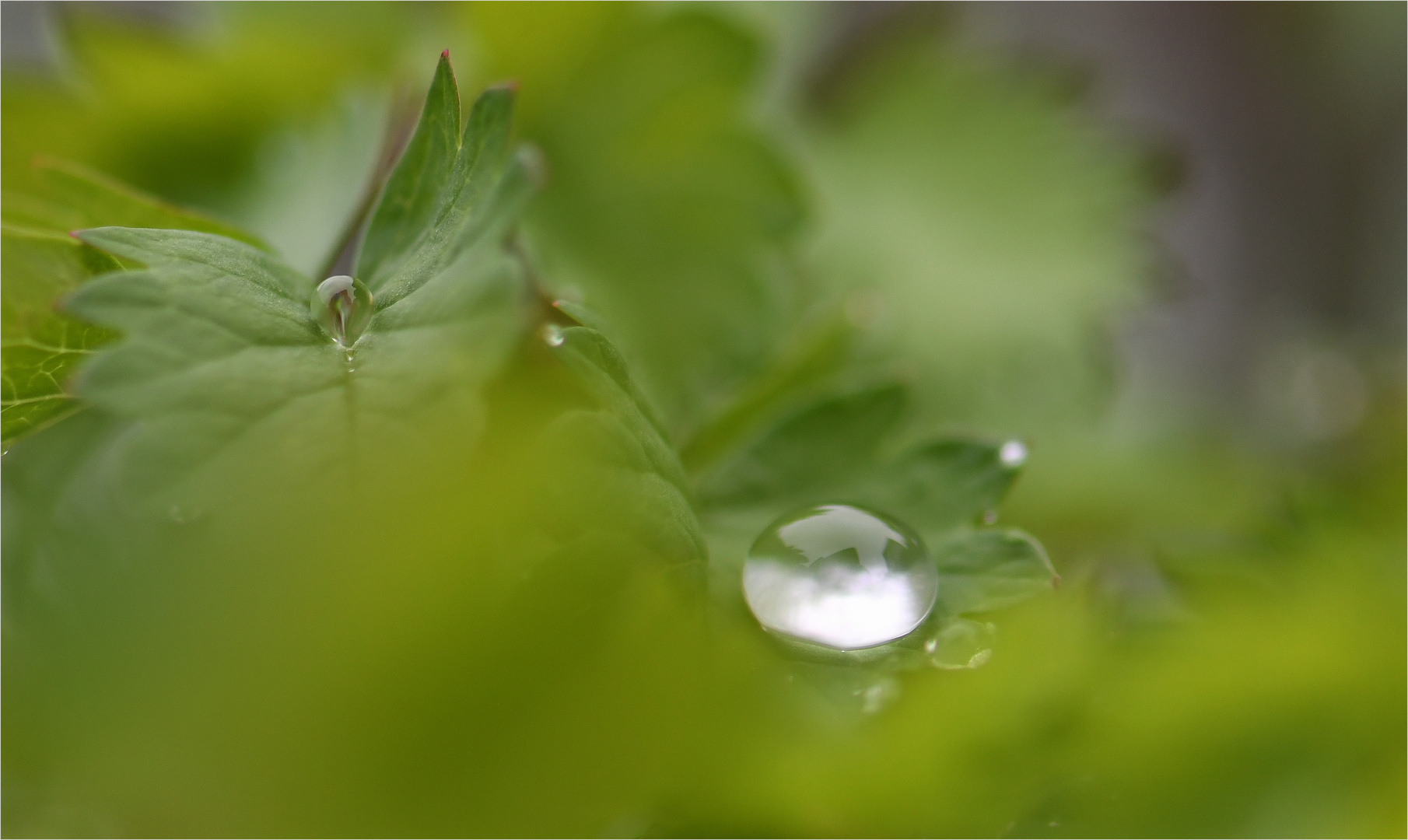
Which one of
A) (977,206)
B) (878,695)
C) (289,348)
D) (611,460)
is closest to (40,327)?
(289,348)

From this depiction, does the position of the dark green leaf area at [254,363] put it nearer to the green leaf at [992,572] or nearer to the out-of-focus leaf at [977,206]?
the green leaf at [992,572]

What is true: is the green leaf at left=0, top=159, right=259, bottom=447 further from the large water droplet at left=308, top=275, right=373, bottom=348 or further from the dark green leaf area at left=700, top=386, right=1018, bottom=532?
the dark green leaf area at left=700, top=386, right=1018, bottom=532

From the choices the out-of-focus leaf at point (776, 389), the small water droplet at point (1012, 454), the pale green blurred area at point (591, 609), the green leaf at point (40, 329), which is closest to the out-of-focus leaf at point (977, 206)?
the pale green blurred area at point (591, 609)

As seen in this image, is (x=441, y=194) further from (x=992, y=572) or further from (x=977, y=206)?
(x=977, y=206)

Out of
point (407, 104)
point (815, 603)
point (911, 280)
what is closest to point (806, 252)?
point (911, 280)

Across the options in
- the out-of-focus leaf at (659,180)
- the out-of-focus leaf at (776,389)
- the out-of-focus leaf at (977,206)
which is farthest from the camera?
the out-of-focus leaf at (977,206)
